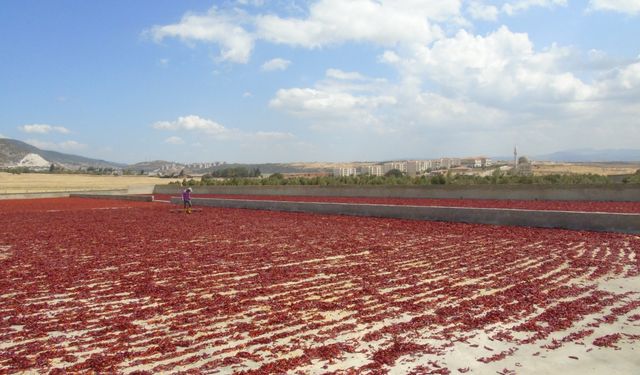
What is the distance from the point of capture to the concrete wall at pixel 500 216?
1438 cm

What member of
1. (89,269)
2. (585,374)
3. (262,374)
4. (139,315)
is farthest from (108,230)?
(585,374)

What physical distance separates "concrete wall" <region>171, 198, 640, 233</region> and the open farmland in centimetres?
74

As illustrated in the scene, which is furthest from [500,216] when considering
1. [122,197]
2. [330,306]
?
[122,197]

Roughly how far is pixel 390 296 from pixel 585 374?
3316 mm

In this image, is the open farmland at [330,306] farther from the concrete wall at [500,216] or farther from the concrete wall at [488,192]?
the concrete wall at [488,192]

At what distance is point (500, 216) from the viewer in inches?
667

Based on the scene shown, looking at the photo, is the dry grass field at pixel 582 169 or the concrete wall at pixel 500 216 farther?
the dry grass field at pixel 582 169

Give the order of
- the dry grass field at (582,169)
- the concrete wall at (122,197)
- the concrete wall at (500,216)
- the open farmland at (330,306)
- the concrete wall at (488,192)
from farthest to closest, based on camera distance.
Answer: the dry grass field at (582,169) < the concrete wall at (122,197) < the concrete wall at (488,192) < the concrete wall at (500,216) < the open farmland at (330,306)

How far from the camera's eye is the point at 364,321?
6.52 metres

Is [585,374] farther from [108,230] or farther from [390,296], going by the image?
[108,230]

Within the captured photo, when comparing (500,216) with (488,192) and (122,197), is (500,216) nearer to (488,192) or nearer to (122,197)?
(488,192)

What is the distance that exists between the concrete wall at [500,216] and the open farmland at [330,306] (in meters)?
0.74

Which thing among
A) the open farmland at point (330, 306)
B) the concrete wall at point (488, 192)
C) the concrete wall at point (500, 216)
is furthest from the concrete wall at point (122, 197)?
the open farmland at point (330, 306)

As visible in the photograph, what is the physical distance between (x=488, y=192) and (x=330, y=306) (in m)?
24.5
